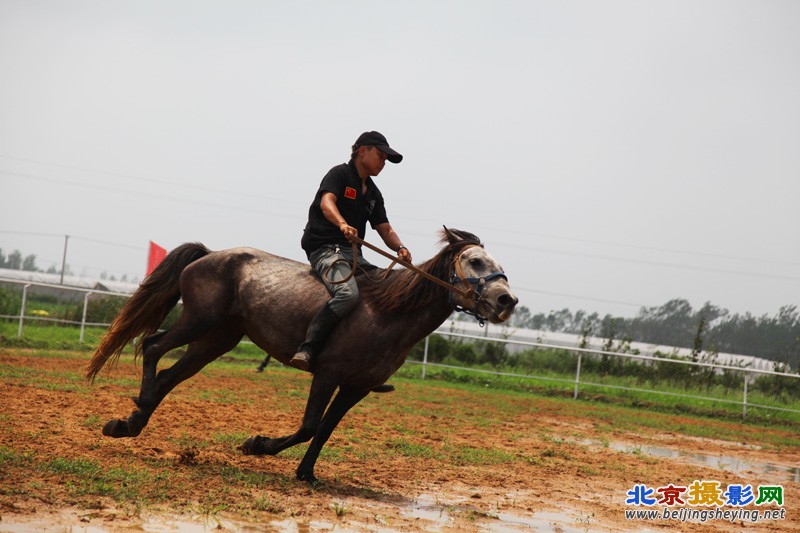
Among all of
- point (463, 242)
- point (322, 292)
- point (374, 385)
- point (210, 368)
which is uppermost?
point (463, 242)

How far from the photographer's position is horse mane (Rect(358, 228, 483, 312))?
6.05 metres

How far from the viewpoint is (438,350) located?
2333 centimetres

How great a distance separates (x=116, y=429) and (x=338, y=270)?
2075 millimetres

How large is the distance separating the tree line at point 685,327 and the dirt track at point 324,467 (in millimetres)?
18681

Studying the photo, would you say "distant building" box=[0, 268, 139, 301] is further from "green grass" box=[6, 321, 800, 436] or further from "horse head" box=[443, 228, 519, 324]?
"horse head" box=[443, 228, 519, 324]

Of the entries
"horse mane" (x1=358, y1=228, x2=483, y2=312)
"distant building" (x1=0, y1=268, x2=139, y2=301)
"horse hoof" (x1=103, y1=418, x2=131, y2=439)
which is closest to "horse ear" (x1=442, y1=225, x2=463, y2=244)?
"horse mane" (x1=358, y1=228, x2=483, y2=312)

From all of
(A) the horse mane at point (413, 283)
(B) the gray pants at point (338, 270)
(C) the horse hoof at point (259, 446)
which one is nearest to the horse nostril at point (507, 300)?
(A) the horse mane at point (413, 283)

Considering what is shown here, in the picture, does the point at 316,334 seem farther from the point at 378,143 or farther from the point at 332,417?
the point at 378,143

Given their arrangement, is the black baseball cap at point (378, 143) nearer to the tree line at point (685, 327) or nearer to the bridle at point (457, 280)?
the bridle at point (457, 280)

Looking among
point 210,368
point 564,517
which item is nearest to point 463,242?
point 564,517

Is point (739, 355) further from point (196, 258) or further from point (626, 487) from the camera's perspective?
point (196, 258)

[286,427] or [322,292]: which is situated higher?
[322,292]

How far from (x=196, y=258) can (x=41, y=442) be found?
195 cm

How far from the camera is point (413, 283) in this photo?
6078mm
